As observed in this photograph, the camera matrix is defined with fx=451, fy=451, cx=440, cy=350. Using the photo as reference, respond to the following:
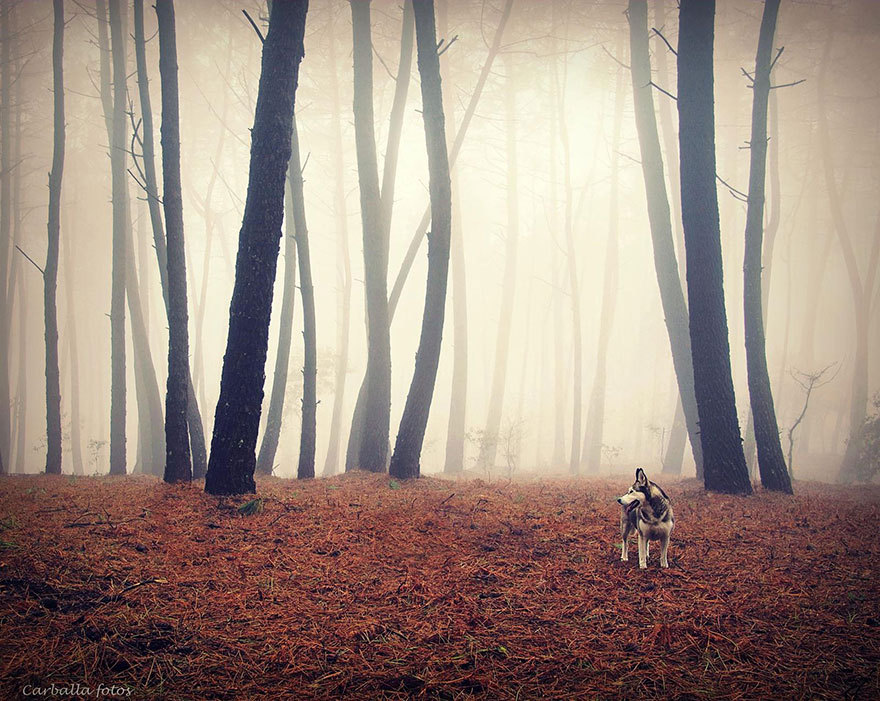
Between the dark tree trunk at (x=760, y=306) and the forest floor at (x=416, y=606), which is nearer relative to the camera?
the forest floor at (x=416, y=606)

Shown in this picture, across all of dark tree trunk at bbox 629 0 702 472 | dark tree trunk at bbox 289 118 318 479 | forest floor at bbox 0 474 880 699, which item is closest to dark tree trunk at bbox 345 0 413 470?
dark tree trunk at bbox 289 118 318 479

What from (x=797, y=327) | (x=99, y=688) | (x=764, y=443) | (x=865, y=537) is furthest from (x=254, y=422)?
(x=797, y=327)

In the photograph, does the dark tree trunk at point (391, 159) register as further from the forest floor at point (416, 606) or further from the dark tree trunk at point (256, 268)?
the forest floor at point (416, 606)

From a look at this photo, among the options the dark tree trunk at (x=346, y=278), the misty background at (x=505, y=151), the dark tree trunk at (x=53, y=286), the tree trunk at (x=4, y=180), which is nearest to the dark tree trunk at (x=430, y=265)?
the misty background at (x=505, y=151)

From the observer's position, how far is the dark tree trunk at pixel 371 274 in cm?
985

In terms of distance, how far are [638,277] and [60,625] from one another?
43590 mm

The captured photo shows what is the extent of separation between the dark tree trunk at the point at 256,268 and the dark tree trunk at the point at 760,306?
785 cm

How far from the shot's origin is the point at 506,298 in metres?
19.0

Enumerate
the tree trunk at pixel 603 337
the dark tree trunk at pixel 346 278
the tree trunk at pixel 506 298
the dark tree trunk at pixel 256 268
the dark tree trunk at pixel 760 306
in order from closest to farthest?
1. the dark tree trunk at pixel 256 268
2. the dark tree trunk at pixel 760 306
3. the tree trunk at pixel 506 298
4. the dark tree trunk at pixel 346 278
5. the tree trunk at pixel 603 337

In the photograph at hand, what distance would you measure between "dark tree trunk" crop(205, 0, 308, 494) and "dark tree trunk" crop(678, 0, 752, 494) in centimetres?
622

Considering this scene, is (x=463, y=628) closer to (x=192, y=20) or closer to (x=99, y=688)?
(x=99, y=688)

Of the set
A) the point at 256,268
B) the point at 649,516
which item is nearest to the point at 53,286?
the point at 256,268

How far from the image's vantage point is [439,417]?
31.8 metres

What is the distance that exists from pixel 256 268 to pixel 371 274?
4681 mm
